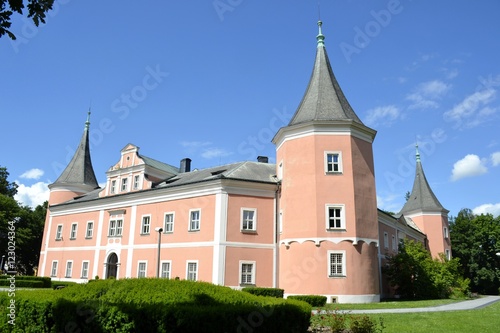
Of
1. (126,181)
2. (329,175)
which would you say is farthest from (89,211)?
(329,175)

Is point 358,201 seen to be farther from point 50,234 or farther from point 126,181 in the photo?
point 50,234

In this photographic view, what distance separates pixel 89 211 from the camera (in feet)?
113

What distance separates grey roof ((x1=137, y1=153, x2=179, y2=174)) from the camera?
3244 cm

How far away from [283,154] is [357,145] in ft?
15.4

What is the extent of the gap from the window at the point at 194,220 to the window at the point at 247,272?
4159 millimetres

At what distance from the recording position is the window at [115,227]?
31.5m

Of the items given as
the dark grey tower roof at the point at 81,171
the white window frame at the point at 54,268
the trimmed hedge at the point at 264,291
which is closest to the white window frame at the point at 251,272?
the trimmed hedge at the point at 264,291

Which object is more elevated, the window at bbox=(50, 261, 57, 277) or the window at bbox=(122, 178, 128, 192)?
the window at bbox=(122, 178, 128, 192)

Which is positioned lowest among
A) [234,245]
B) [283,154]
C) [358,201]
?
[234,245]

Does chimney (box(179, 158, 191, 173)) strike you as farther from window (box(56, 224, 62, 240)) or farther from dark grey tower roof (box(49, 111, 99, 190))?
window (box(56, 224, 62, 240))

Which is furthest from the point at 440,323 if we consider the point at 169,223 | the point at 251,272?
the point at 169,223

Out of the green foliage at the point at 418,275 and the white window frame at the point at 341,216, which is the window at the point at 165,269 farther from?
the green foliage at the point at 418,275

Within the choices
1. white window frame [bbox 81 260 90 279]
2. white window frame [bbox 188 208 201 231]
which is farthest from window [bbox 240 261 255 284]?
white window frame [bbox 81 260 90 279]

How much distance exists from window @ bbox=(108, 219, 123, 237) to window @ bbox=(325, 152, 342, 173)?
58.3 feet
